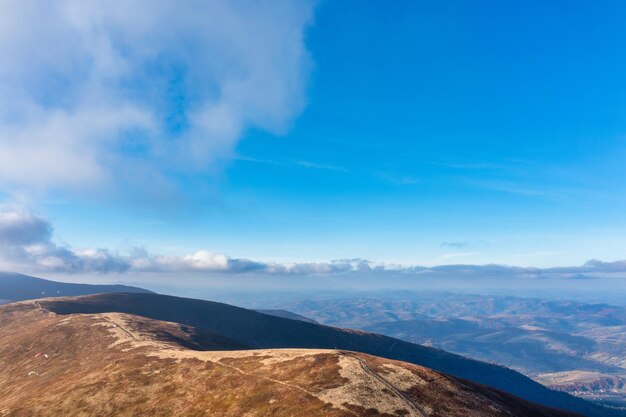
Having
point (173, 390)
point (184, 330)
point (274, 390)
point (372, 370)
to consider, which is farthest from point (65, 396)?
point (184, 330)

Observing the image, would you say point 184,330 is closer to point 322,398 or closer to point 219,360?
point 219,360

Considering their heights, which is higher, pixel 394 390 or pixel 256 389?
pixel 394 390

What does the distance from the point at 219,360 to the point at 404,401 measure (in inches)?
1862

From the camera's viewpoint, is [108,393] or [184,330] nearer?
[108,393]

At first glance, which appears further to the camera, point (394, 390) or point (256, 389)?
point (256, 389)

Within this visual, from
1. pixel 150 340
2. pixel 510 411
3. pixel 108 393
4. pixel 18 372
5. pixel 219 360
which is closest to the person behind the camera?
pixel 510 411

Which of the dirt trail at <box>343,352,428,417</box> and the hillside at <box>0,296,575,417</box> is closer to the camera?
the dirt trail at <box>343,352,428,417</box>

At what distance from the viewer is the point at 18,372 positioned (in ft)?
412

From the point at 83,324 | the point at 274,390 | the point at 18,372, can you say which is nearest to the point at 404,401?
the point at 274,390

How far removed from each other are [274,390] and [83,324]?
141 metres

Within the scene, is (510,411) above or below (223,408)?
below

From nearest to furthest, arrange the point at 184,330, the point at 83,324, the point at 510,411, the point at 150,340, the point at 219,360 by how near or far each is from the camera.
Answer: the point at 510,411
the point at 219,360
the point at 150,340
the point at 83,324
the point at 184,330

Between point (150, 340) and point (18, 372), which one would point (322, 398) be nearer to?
point (150, 340)

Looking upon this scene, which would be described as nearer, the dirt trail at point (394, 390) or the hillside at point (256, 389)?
the dirt trail at point (394, 390)
